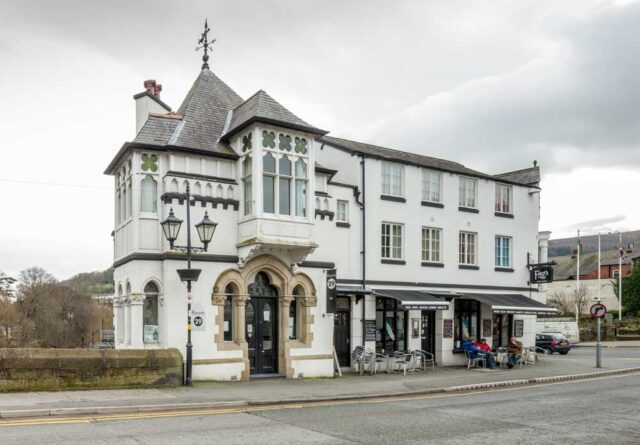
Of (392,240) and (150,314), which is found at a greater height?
(392,240)

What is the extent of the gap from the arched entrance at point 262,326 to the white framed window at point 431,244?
26.7 feet

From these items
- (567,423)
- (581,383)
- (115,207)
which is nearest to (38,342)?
(115,207)

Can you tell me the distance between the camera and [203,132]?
68.2ft

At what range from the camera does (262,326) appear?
20750mm

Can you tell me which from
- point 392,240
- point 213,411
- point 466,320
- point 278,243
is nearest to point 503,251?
point 466,320

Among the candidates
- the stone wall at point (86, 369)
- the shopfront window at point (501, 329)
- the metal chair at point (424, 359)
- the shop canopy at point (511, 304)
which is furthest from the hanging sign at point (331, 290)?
the shopfront window at point (501, 329)

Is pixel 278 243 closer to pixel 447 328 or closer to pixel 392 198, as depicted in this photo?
pixel 392 198

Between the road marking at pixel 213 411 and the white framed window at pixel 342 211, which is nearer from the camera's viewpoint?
the road marking at pixel 213 411

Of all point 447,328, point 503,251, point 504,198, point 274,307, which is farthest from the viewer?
point 504,198

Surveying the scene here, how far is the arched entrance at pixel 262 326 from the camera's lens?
20.4 m

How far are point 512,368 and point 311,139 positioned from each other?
12.8 meters

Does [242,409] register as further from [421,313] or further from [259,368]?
[421,313]

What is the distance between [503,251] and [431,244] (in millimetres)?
4806

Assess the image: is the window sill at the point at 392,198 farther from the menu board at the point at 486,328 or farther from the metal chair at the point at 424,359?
the menu board at the point at 486,328
